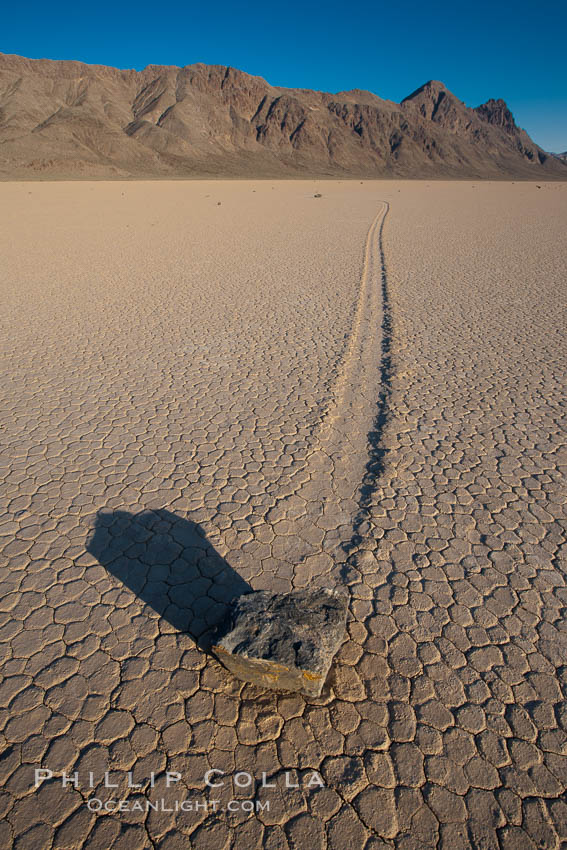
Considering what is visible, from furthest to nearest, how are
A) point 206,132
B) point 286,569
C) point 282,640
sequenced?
1. point 206,132
2. point 286,569
3. point 282,640

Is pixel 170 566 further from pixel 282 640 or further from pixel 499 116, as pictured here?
pixel 499 116

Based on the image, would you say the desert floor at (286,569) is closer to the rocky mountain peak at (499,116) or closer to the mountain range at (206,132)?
the mountain range at (206,132)

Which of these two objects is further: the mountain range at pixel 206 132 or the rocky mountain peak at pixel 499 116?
the rocky mountain peak at pixel 499 116

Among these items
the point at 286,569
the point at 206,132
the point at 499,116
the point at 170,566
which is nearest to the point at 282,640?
the point at 286,569

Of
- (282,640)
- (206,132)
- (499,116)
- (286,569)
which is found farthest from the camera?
(499,116)

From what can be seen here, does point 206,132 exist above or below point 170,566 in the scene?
above

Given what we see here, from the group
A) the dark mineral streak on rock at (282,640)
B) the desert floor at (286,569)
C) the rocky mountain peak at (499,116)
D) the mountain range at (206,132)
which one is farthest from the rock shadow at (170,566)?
the rocky mountain peak at (499,116)

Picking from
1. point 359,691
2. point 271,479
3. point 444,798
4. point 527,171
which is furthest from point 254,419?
Result: point 527,171
